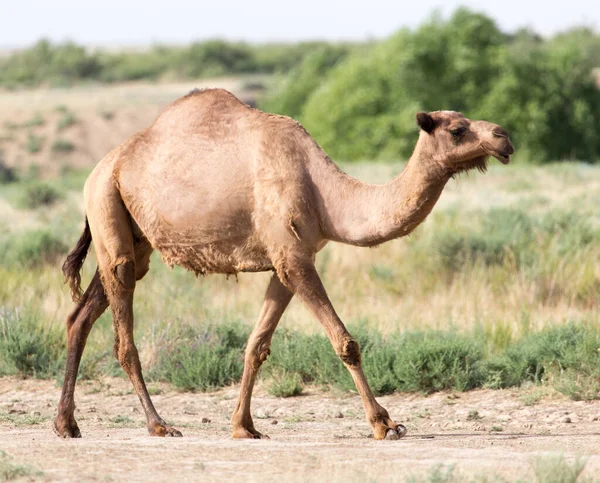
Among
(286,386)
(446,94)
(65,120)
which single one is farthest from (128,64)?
(286,386)

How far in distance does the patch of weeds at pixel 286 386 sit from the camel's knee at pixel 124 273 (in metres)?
2.28

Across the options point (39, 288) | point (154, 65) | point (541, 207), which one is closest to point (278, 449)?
point (39, 288)

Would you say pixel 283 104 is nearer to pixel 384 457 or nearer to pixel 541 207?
pixel 541 207

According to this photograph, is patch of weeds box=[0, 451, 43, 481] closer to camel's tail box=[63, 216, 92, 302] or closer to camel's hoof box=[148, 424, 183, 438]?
camel's hoof box=[148, 424, 183, 438]

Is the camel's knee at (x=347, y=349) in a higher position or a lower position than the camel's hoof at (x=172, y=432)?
higher

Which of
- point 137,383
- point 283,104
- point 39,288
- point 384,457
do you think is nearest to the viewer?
point 384,457

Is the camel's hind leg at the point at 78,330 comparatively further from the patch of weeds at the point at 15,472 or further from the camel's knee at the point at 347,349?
the patch of weeds at the point at 15,472

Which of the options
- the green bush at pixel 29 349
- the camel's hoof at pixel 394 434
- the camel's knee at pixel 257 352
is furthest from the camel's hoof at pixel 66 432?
the green bush at pixel 29 349

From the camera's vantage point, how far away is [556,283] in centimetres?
1430

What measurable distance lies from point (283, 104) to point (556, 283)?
37637mm

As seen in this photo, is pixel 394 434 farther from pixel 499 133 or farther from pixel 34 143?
A: pixel 34 143

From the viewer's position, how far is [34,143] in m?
50.7

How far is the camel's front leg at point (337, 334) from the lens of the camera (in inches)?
301

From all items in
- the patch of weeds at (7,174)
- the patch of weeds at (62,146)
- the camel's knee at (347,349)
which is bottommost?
the patch of weeds at (7,174)
